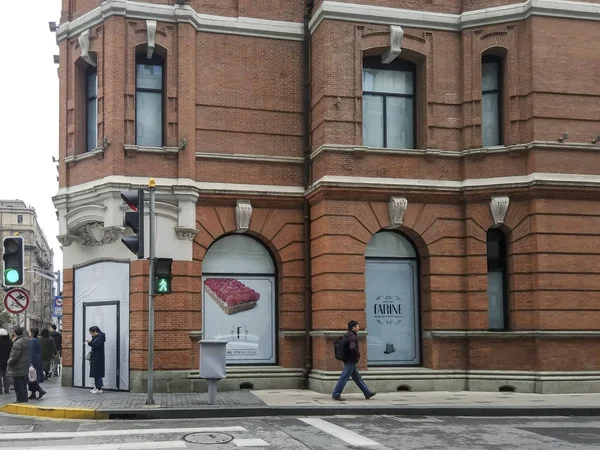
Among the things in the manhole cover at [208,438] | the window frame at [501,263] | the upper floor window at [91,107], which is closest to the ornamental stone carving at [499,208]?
the window frame at [501,263]

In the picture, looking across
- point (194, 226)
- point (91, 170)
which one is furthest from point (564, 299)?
point (91, 170)

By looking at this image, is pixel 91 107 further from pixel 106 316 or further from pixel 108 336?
pixel 108 336

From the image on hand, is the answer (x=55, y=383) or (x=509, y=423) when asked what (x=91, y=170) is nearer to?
(x=55, y=383)

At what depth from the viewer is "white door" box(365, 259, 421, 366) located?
20.1 metres

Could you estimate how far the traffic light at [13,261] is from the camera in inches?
609

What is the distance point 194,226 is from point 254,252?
189cm

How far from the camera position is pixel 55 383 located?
2209 cm

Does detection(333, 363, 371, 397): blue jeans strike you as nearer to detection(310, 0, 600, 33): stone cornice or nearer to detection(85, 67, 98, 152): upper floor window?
detection(310, 0, 600, 33): stone cornice

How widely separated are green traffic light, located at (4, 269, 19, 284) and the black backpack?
22.0 feet

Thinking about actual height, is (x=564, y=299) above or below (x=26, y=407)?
above

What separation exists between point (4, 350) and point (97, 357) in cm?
257

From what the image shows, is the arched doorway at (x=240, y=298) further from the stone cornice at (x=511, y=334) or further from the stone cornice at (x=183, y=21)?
the stone cornice at (x=183, y=21)

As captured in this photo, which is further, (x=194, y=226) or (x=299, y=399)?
(x=194, y=226)

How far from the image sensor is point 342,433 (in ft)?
42.9
